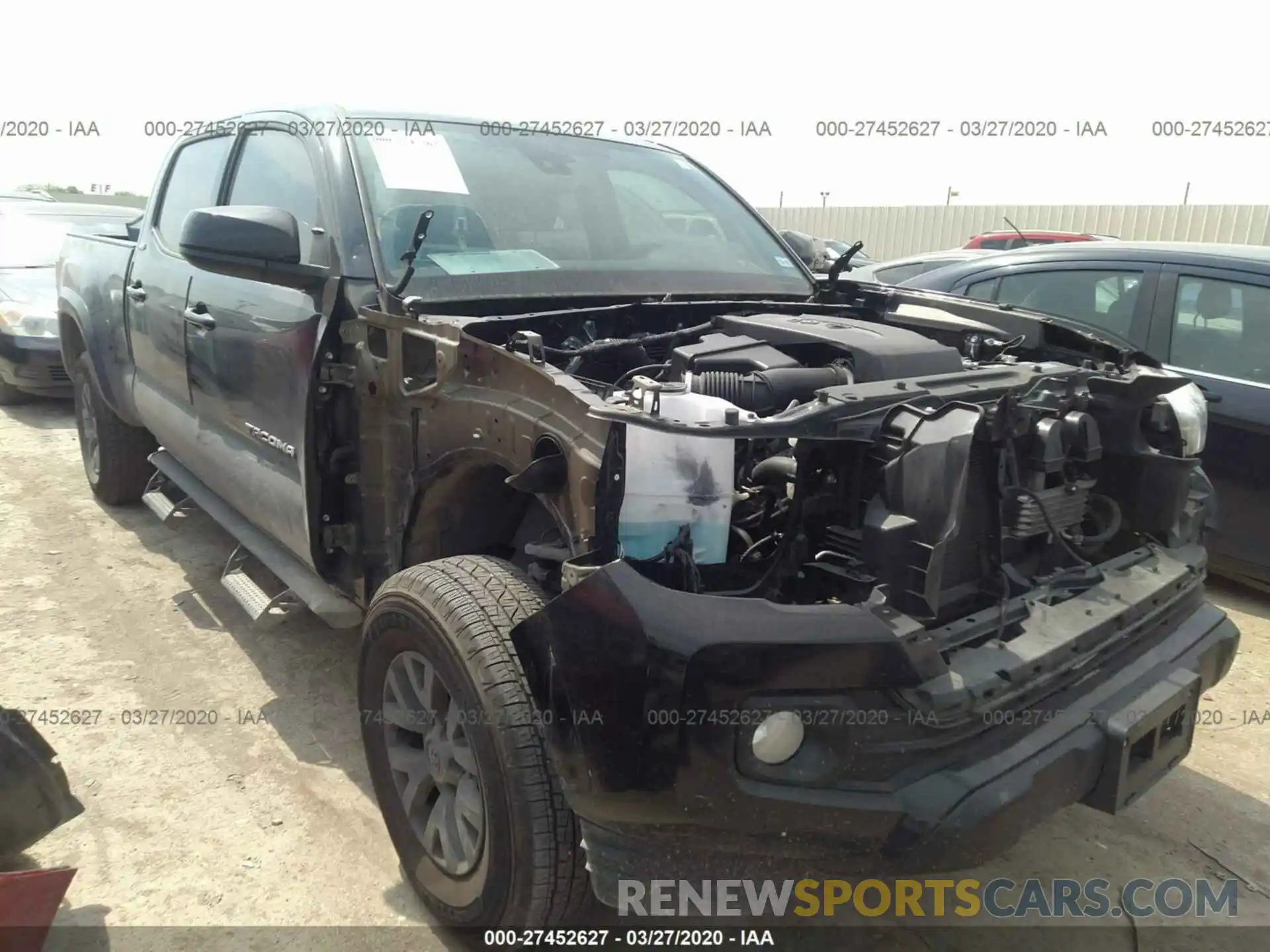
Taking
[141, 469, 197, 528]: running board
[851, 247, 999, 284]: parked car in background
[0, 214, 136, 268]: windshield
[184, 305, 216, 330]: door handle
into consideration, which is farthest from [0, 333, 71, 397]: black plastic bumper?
[851, 247, 999, 284]: parked car in background

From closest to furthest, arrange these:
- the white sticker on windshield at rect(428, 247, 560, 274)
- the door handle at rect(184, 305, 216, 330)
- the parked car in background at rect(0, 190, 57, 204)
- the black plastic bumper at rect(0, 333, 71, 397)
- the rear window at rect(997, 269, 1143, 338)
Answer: the white sticker on windshield at rect(428, 247, 560, 274) → the door handle at rect(184, 305, 216, 330) → the rear window at rect(997, 269, 1143, 338) → the black plastic bumper at rect(0, 333, 71, 397) → the parked car in background at rect(0, 190, 57, 204)

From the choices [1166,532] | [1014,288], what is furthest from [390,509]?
[1014,288]

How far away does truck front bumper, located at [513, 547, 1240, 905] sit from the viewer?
161 cm

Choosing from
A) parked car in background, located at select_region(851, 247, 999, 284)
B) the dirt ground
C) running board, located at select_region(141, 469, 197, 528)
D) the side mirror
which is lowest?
the dirt ground

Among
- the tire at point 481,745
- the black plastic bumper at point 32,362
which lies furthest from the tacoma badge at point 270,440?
the black plastic bumper at point 32,362

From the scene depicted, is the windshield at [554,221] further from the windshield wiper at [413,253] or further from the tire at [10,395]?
the tire at [10,395]

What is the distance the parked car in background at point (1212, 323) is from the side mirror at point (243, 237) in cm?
347

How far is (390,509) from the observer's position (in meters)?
2.67

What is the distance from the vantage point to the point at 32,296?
7.41 meters

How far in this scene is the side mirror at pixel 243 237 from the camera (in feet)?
8.30

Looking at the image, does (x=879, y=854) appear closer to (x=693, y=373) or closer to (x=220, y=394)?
(x=693, y=373)

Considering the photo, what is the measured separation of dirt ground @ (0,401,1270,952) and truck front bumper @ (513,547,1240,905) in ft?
2.43

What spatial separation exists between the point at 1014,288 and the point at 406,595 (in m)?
4.12

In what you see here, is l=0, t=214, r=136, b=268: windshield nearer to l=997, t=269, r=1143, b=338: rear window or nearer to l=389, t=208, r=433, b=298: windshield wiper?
l=389, t=208, r=433, b=298: windshield wiper
